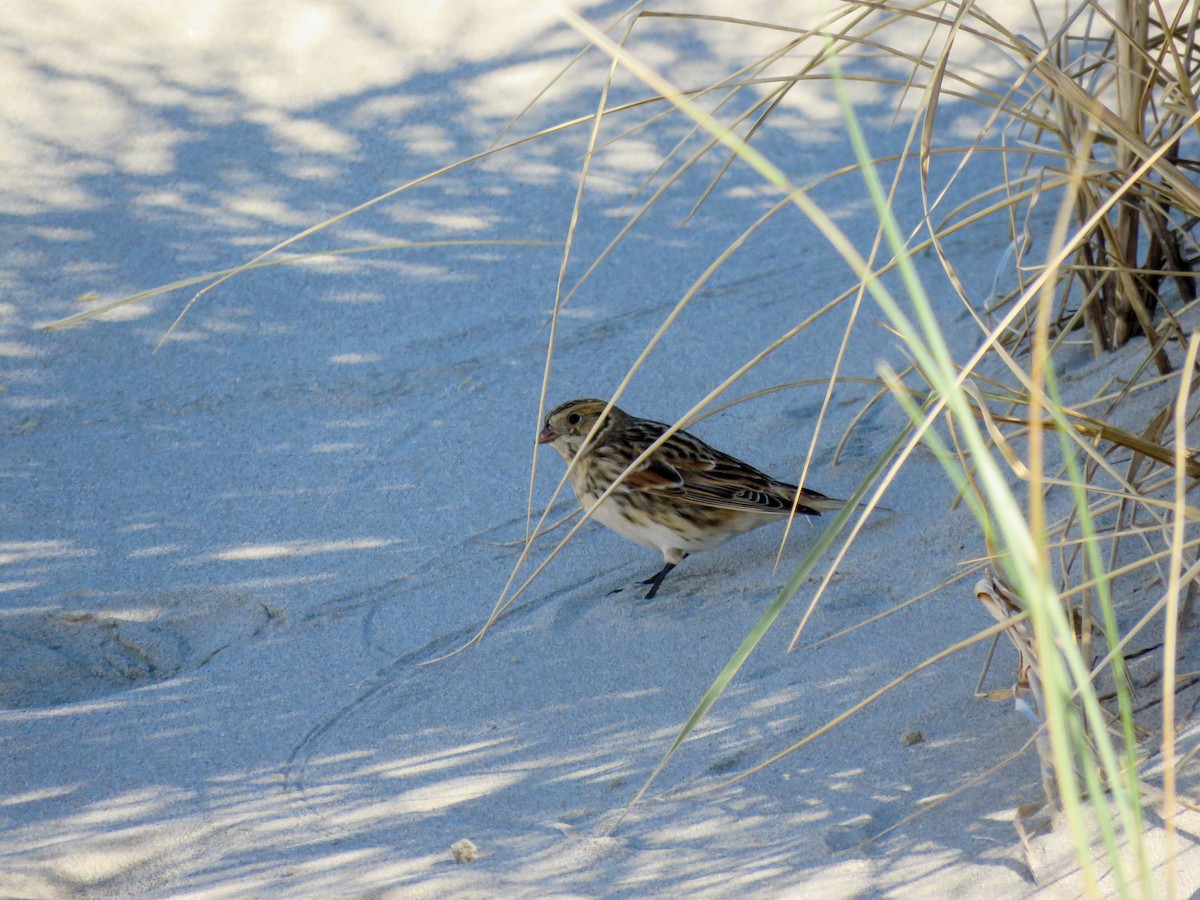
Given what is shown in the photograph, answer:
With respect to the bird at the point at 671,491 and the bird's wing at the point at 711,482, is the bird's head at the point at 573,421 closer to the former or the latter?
the bird at the point at 671,491

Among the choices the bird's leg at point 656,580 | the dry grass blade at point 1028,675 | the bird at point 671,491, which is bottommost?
the dry grass blade at point 1028,675

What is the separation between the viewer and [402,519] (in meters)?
4.84

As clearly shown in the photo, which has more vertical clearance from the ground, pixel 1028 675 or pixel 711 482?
pixel 711 482

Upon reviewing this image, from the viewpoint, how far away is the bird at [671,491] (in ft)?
15.3

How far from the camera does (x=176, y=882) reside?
2.98 meters

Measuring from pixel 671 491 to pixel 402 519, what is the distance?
98cm

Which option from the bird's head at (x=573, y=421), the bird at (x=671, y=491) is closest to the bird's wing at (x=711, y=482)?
the bird at (x=671, y=491)

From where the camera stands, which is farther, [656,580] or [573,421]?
[573,421]

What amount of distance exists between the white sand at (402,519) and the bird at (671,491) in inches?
6.3

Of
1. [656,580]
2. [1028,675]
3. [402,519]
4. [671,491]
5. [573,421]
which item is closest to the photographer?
[1028,675]

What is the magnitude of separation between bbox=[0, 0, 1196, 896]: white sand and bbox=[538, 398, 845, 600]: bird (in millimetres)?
160

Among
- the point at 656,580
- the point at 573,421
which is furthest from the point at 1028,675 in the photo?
the point at 573,421

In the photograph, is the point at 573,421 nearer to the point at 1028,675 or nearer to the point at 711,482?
the point at 711,482

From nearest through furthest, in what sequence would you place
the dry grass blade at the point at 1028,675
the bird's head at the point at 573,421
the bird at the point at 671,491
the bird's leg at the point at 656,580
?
the dry grass blade at the point at 1028,675 → the bird's leg at the point at 656,580 → the bird at the point at 671,491 → the bird's head at the point at 573,421
